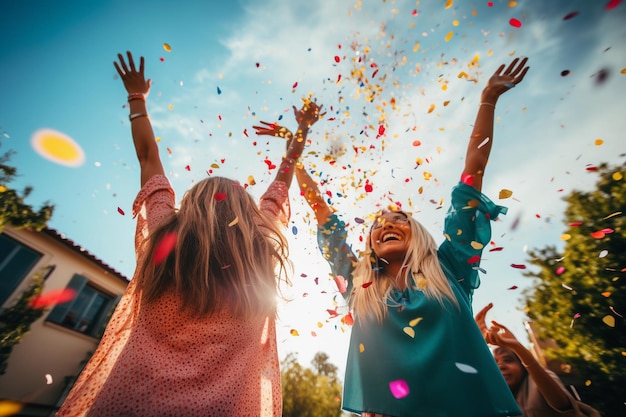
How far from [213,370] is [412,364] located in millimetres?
1289

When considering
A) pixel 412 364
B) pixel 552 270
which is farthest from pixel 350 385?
pixel 552 270

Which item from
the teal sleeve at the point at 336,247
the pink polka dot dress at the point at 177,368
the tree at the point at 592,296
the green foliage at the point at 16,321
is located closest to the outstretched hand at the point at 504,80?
the teal sleeve at the point at 336,247

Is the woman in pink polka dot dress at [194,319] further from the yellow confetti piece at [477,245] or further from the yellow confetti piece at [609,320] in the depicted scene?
the yellow confetti piece at [609,320]

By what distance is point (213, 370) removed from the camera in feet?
4.14

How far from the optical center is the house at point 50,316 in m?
9.38

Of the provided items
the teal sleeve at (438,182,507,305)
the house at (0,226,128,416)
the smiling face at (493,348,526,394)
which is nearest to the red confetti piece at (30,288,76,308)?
the house at (0,226,128,416)

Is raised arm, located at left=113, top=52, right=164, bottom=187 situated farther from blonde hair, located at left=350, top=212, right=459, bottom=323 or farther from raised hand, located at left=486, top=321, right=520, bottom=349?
raised hand, located at left=486, top=321, right=520, bottom=349

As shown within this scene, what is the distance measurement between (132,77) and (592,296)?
1250 cm

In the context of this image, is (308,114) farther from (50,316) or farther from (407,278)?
(50,316)

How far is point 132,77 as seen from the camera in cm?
285

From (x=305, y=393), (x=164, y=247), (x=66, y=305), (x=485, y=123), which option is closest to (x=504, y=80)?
(x=485, y=123)

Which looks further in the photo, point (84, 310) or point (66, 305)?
point (84, 310)

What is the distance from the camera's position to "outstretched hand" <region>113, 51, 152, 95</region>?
2769mm

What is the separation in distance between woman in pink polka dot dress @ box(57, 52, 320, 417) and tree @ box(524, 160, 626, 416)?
830cm
